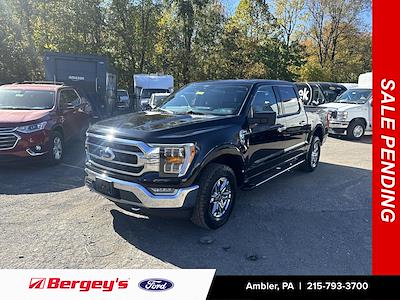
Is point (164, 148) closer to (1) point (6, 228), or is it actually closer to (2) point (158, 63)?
(1) point (6, 228)

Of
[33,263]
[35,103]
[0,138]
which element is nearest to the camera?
[33,263]

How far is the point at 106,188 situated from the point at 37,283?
1150 mm

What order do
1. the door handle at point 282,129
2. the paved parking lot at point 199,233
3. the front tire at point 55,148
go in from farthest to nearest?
the front tire at point 55,148 < the door handle at point 282,129 < the paved parking lot at point 199,233

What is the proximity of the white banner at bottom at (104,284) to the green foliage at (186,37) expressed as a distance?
57.9ft

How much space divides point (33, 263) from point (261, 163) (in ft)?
10.1

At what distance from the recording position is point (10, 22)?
18625 mm

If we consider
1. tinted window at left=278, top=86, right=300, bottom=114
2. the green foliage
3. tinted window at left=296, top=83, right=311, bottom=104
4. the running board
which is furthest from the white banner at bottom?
the green foliage

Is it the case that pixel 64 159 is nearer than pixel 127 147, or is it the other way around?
pixel 127 147

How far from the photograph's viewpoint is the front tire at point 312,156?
6371 mm

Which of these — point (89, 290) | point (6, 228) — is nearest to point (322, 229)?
point (89, 290)

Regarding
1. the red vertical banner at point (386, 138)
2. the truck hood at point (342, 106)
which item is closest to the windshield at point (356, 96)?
the truck hood at point (342, 106)

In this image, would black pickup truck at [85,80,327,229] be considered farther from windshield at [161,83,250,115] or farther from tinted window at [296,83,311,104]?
tinted window at [296,83,311,104]

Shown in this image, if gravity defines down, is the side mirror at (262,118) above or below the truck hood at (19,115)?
below

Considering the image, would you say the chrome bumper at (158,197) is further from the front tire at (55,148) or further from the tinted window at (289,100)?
the front tire at (55,148)
